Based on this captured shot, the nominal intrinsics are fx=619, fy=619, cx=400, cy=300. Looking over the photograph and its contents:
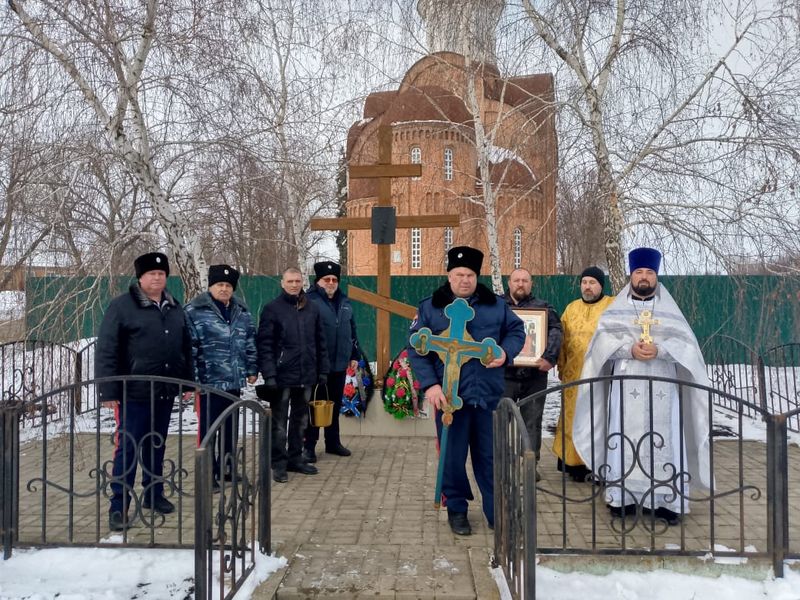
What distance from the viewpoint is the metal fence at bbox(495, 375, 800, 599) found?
338 cm

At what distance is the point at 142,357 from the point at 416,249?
73.9 feet

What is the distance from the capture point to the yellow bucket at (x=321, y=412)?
576 cm

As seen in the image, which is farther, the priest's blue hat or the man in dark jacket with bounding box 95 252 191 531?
the priest's blue hat

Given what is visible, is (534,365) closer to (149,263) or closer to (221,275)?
(221,275)

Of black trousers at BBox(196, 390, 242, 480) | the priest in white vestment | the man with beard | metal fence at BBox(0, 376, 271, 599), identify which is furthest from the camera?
the man with beard

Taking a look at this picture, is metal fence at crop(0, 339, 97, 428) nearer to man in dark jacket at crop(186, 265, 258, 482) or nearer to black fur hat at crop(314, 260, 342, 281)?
man in dark jacket at crop(186, 265, 258, 482)

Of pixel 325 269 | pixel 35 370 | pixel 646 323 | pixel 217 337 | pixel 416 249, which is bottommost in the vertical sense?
pixel 35 370

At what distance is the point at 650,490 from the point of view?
11.3ft

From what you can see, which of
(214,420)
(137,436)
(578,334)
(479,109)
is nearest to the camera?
(137,436)

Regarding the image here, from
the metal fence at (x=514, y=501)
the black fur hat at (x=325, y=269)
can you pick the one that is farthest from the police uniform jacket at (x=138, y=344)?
the metal fence at (x=514, y=501)

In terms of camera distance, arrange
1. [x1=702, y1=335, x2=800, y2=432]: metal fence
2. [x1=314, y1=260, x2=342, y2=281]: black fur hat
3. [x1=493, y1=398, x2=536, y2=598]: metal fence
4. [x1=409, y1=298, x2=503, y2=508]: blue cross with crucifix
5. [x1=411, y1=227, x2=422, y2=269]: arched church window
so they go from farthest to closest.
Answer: [x1=411, y1=227, x2=422, y2=269]: arched church window < [x1=702, y1=335, x2=800, y2=432]: metal fence < [x1=314, y1=260, x2=342, y2=281]: black fur hat < [x1=409, y1=298, x2=503, y2=508]: blue cross with crucifix < [x1=493, y1=398, x2=536, y2=598]: metal fence

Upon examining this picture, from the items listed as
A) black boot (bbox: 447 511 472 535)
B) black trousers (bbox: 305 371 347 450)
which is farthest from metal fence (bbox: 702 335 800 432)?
black trousers (bbox: 305 371 347 450)

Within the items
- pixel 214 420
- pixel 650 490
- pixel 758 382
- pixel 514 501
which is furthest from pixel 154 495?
pixel 758 382

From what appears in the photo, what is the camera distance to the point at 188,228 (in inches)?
308
